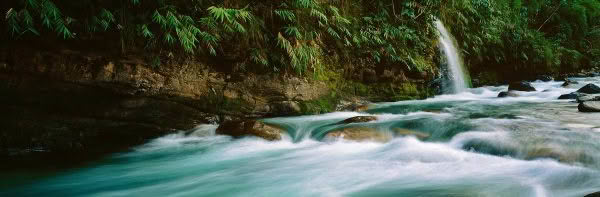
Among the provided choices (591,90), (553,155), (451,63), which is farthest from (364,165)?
(591,90)

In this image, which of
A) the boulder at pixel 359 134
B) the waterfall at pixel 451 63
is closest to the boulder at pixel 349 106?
the boulder at pixel 359 134

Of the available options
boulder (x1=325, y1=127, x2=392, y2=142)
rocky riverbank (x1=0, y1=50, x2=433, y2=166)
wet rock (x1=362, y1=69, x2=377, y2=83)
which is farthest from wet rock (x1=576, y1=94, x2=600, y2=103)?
rocky riverbank (x1=0, y1=50, x2=433, y2=166)

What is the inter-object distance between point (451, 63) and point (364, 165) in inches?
252

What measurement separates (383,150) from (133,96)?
344cm

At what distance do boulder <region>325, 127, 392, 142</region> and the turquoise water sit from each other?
11 cm

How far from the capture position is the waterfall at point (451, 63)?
946 cm

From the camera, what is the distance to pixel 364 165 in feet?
13.6

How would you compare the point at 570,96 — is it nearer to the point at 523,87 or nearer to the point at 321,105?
the point at 523,87

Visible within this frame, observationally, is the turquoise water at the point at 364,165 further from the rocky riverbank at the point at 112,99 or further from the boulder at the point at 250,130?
the rocky riverbank at the point at 112,99

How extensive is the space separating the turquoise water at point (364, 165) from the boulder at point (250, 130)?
3.6 inches

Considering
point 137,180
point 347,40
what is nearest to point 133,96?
point 137,180

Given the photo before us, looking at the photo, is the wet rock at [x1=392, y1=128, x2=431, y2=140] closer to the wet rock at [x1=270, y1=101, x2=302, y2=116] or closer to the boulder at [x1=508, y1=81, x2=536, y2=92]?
the wet rock at [x1=270, y1=101, x2=302, y2=116]

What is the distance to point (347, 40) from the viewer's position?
727 cm

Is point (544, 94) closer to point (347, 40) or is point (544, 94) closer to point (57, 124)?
point (347, 40)
